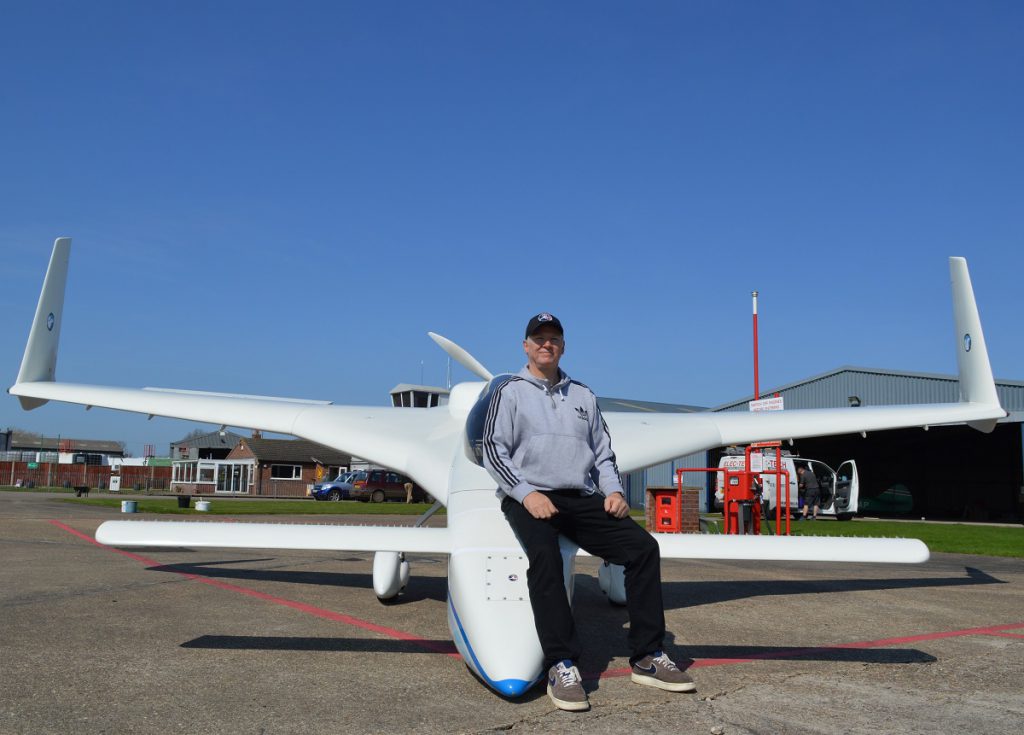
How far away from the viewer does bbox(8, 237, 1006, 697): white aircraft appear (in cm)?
407

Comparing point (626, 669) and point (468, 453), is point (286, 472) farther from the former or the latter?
point (626, 669)

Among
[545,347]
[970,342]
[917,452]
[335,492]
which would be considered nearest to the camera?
[545,347]

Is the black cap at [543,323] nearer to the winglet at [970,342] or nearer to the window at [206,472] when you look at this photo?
the winglet at [970,342]

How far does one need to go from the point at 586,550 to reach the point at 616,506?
341mm

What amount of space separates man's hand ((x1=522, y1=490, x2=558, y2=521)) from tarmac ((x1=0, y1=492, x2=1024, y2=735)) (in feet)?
2.80

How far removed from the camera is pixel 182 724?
3.34 meters

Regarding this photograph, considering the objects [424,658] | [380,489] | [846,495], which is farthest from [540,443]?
[380,489]

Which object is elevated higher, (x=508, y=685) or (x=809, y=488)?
(x=809, y=488)

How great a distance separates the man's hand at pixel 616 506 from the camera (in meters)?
4.14

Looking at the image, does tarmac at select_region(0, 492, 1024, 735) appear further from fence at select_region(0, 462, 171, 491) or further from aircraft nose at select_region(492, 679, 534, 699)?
fence at select_region(0, 462, 171, 491)

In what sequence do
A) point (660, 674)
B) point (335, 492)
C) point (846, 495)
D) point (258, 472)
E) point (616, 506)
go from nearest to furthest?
point (660, 674) < point (616, 506) < point (846, 495) < point (335, 492) < point (258, 472)

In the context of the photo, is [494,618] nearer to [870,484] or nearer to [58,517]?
[58,517]

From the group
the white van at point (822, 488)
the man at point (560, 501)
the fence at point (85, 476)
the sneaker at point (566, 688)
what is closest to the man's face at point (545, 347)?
the man at point (560, 501)

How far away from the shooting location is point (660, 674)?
13.0 ft
